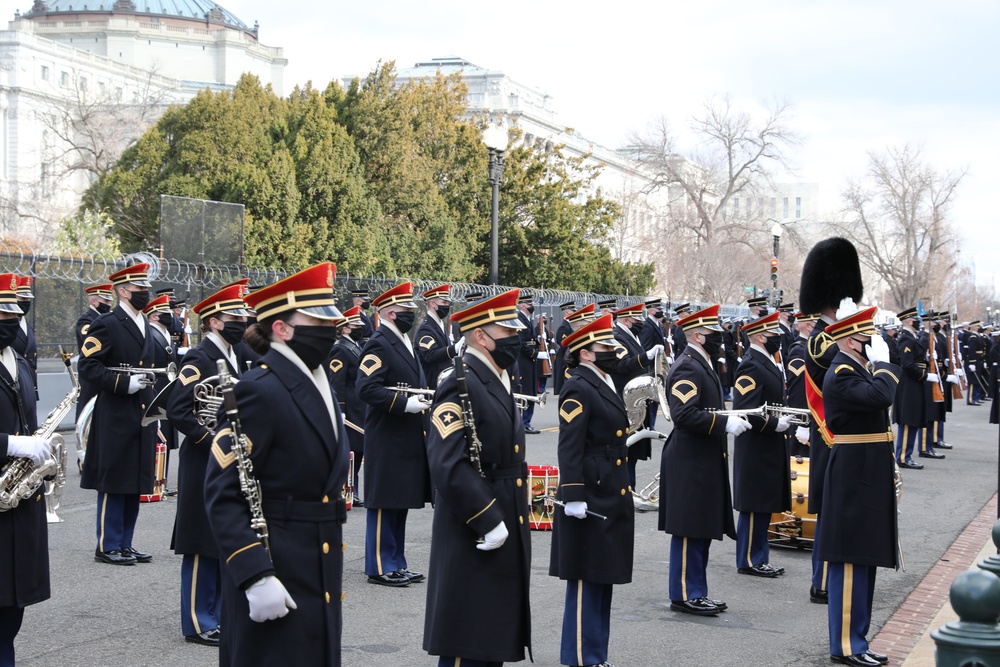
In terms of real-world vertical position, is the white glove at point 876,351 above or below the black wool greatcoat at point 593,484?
above

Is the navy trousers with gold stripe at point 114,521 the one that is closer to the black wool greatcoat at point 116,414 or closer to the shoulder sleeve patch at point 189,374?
the black wool greatcoat at point 116,414

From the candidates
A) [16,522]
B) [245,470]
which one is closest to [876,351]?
[245,470]

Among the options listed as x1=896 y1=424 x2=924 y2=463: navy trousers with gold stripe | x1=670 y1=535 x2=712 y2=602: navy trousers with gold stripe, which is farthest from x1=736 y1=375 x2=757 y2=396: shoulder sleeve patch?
x1=896 y1=424 x2=924 y2=463: navy trousers with gold stripe

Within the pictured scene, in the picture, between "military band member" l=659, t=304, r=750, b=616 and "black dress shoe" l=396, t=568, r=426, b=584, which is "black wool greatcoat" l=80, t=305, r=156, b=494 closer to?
"black dress shoe" l=396, t=568, r=426, b=584

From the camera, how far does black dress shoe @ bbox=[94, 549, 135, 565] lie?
974 centimetres

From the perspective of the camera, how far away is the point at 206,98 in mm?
29062

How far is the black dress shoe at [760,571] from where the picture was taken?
10.0m

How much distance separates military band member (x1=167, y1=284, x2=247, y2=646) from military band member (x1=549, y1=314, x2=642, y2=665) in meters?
2.26

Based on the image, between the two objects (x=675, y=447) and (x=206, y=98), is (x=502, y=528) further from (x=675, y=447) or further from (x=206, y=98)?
(x=206, y=98)

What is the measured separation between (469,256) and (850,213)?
45209 millimetres

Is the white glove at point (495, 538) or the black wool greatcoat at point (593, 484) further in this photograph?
the black wool greatcoat at point (593, 484)

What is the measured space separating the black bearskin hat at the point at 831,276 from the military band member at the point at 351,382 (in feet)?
14.8

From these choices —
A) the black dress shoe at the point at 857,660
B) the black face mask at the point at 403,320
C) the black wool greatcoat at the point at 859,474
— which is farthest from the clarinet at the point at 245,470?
the black face mask at the point at 403,320

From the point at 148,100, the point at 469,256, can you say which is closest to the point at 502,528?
the point at 469,256
